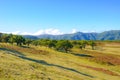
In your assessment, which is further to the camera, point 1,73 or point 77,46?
point 77,46

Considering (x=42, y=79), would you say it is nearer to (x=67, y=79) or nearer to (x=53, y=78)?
(x=53, y=78)

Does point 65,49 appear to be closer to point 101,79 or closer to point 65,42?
point 65,42

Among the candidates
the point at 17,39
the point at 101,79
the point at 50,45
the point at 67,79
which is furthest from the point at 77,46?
the point at 67,79

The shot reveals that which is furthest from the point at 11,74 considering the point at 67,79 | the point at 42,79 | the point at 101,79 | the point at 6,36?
the point at 6,36

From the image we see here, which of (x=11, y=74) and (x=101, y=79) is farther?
(x=101, y=79)

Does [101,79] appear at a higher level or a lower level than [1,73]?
lower

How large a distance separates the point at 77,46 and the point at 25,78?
15451 centimetres

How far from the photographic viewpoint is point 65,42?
139 metres

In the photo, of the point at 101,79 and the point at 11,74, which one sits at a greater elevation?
the point at 11,74

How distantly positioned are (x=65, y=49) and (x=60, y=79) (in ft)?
334

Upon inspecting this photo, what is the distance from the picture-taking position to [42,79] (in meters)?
33.9

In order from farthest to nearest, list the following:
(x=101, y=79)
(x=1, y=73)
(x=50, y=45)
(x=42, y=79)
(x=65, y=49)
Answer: (x=50, y=45), (x=65, y=49), (x=101, y=79), (x=42, y=79), (x=1, y=73)

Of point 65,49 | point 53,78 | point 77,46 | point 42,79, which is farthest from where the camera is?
point 77,46

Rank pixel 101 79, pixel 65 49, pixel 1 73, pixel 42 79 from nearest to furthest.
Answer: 1. pixel 1 73
2. pixel 42 79
3. pixel 101 79
4. pixel 65 49
